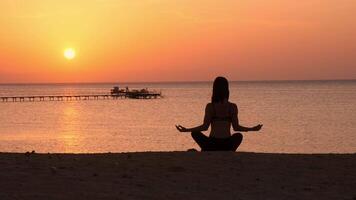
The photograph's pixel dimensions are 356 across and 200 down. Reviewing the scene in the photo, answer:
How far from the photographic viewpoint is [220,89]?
11219 mm

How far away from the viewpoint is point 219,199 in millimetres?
8148

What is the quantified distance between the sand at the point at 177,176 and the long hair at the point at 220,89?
0.97m

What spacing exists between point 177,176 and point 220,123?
7.99ft

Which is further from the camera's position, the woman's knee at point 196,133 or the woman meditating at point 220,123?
the woman's knee at point 196,133

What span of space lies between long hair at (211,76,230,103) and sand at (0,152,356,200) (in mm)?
966

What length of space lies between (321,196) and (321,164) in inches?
83.8

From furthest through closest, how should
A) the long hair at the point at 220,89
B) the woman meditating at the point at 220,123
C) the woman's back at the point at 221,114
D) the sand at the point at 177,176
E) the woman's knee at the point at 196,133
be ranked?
the woman's knee at the point at 196,133, the woman's back at the point at 221,114, the woman meditating at the point at 220,123, the long hair at the point at 220,89, the sand at the point at 177,176

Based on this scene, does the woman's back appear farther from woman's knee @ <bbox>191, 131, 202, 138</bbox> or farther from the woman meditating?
woman's knee @ <bbox>191, 131, 202, 138</bbox>

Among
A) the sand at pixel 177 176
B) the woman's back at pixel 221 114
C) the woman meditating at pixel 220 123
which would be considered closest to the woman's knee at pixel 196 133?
the woman meditating at pixel 220 123

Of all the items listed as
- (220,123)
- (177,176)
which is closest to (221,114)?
(220,123)

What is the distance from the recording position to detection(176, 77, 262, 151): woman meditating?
11.3 metres

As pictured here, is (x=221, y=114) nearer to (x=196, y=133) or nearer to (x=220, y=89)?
(x=220, y=89)

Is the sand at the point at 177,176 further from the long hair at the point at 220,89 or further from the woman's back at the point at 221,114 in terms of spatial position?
the long hair at the point at 220,89

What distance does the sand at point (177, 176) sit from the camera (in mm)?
8297
